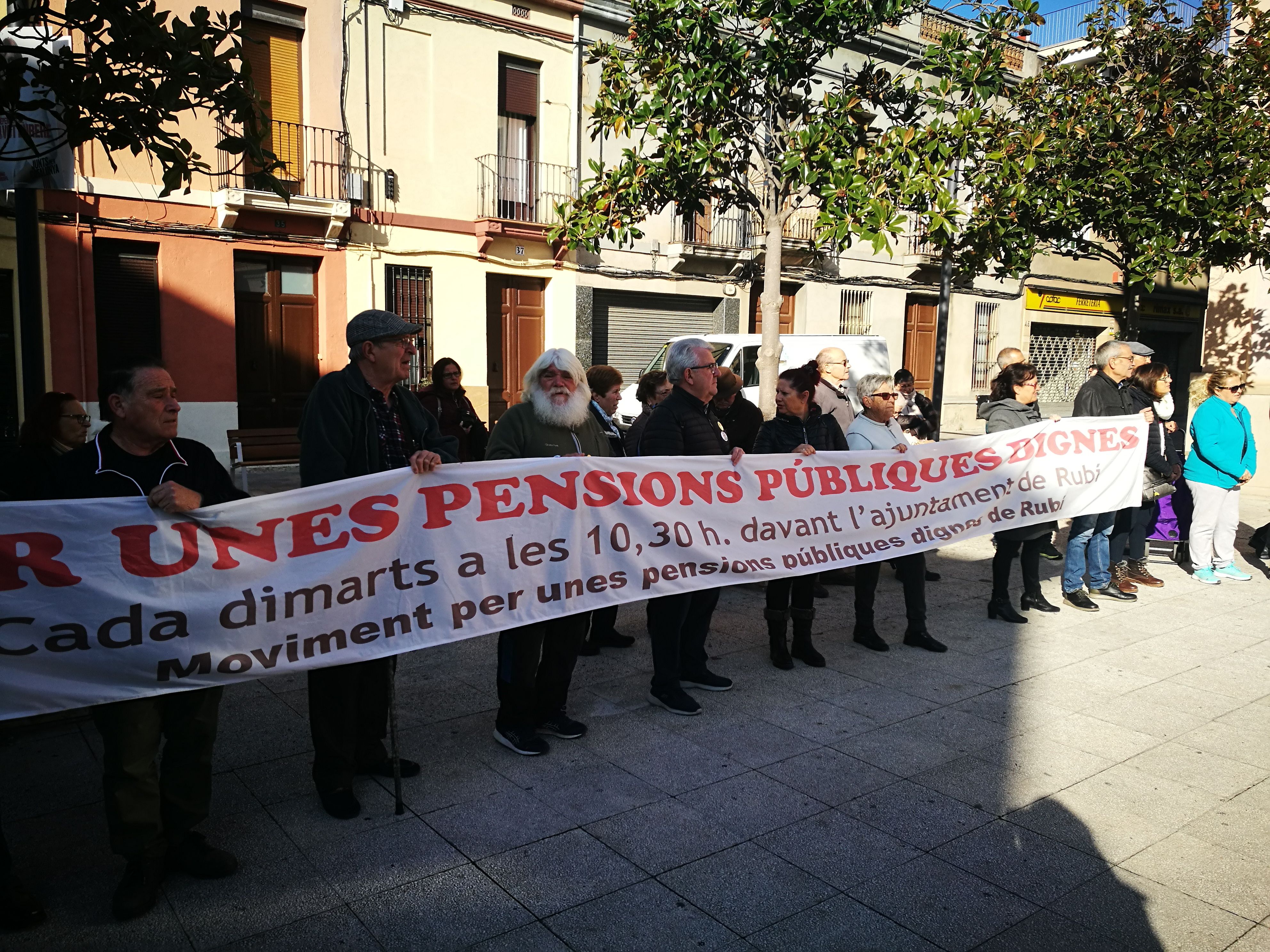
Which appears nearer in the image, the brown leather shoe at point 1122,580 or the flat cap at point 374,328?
the flat cap at point 374,328

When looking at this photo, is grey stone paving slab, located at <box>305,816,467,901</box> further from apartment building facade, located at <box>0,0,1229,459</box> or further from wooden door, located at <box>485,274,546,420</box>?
wooden door, located at <box>485,274,546,420</box>

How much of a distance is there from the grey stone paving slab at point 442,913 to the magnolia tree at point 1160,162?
9987 mm

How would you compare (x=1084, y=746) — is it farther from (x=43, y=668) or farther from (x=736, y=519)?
(x=43, y=668)

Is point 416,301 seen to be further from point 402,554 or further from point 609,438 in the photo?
point 402,554

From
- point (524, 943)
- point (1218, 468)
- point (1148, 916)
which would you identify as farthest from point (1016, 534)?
point (524, 943)

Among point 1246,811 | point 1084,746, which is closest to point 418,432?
point 1084,746

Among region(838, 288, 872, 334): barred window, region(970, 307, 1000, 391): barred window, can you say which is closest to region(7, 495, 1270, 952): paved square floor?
region(838, 288, 872, 334): barred window

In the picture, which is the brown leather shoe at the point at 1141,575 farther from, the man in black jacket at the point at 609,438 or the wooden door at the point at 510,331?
the wooden door at the point at 510,331

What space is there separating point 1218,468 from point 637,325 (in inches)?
542

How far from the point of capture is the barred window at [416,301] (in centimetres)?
1709

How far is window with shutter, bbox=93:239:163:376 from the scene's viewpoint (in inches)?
568

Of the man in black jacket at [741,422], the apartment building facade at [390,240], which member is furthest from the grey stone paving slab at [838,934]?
the apartment building facade at [390,240]

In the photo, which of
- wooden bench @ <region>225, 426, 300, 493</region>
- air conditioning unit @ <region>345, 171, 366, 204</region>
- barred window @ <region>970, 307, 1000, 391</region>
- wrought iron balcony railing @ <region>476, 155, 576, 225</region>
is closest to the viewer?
wooden bench @ <region>225, 426, 300, 493</region>

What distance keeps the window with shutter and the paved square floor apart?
11.5 m
